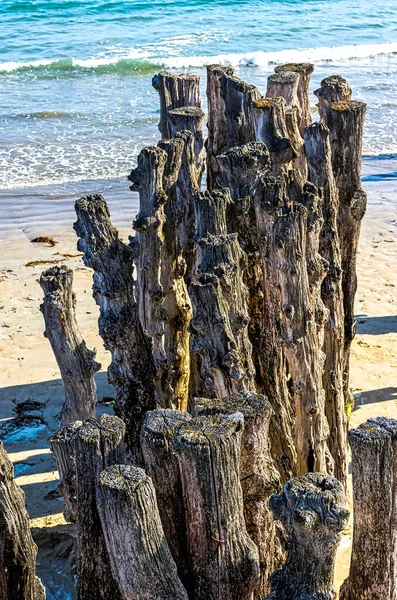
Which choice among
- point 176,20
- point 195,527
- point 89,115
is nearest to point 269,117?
point 195,527

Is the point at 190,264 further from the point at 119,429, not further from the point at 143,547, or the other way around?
the point at 143,547

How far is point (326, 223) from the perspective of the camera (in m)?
4.38

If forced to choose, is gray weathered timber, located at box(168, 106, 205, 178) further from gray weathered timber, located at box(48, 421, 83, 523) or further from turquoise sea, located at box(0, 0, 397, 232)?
turquoise sea, located at box(0, 0, 397, 232)

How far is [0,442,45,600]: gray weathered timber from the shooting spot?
A: 115 inches

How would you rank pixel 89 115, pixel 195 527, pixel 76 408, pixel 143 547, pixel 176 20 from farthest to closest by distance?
pixel 176 20, pixel 89 115, pixel 76 408, pixel 195 527, pixel 143 547

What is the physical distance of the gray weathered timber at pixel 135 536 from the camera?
2613 mm

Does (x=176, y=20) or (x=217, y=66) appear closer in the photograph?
(x=217, y=66)

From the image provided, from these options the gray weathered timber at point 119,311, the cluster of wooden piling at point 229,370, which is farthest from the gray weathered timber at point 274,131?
the gray weathered timber at point 119,311

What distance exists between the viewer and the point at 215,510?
276 cm

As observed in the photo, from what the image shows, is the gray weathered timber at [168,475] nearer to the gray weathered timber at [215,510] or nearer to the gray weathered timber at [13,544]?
the gray weathered timber at [215,510]

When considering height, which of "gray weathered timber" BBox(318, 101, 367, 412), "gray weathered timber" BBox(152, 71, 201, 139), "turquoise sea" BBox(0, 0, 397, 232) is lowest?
"turquoise sea" BBox(0, 0, 397, 232)

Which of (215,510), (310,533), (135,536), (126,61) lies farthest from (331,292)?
(126,61)

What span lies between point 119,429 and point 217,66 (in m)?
3.30

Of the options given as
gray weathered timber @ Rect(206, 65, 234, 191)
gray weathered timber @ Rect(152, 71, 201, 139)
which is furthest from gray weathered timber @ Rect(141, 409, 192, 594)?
gray weathered timber @ Rect(152, 71, 201, 139)
